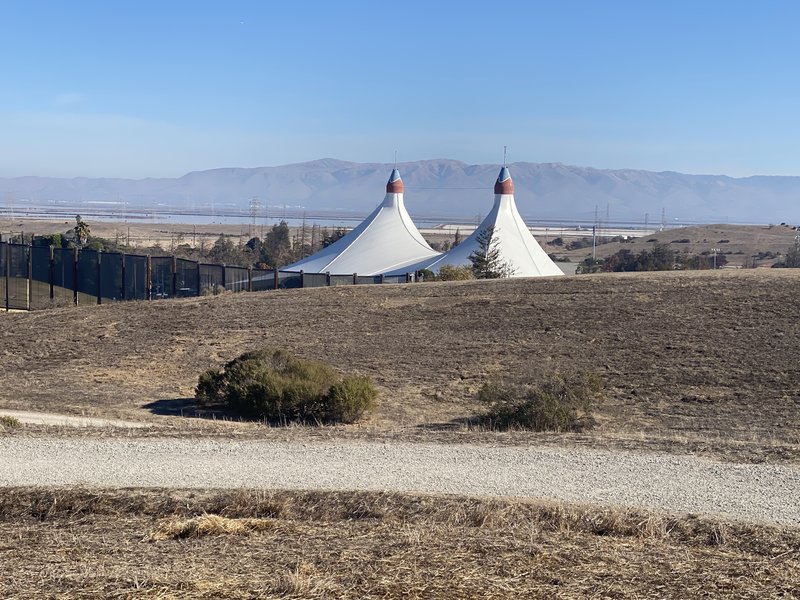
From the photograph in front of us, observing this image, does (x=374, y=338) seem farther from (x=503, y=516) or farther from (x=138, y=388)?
(x=503, y=516)

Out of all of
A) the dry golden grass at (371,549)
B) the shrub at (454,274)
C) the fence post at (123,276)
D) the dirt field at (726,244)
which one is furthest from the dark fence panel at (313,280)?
the dirt field at (726,244)

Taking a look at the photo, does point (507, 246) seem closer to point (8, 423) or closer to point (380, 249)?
point (380, 249)

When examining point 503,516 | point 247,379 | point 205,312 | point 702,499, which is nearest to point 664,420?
point 247,379

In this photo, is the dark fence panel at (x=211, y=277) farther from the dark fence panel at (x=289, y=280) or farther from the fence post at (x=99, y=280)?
the fence post at (x=99, y=280)

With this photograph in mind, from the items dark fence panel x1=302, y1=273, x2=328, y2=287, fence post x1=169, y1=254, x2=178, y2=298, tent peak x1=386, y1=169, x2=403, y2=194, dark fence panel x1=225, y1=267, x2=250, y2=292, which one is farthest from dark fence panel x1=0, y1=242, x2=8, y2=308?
tent peak x1=386, y1=169, x2=403, y2=194

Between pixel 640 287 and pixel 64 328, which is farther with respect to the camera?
pixel 640 287

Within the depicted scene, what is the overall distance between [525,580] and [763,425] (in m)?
10.2

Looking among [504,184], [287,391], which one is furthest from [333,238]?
[287,391]

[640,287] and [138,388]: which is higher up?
[640,287]

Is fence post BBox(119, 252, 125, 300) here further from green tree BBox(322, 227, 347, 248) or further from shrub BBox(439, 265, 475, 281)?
green tree BBox(322, 227, 347, 248)

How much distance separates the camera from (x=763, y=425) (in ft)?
48.0

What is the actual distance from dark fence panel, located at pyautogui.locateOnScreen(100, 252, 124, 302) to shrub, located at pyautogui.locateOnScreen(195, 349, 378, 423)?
672 inches

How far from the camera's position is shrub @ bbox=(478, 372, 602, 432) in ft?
45.1

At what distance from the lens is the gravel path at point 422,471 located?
8.24 metres
